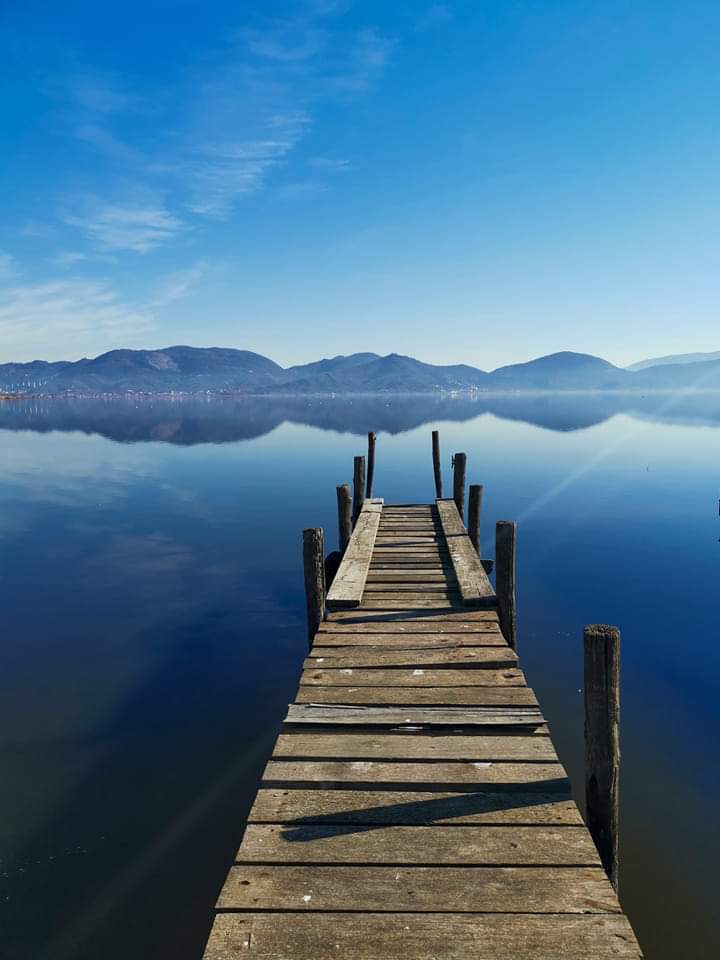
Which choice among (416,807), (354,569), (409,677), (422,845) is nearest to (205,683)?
(354,569)

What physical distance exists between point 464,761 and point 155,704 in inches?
291

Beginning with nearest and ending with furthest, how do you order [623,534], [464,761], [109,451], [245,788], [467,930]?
[467,930] < [464,761] < [245,788] < [623,534] < [109,451]

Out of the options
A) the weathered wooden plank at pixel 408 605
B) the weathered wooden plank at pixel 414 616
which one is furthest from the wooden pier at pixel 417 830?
the weathered wooden plank at pixel 408 605

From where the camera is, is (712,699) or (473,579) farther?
(712,699)

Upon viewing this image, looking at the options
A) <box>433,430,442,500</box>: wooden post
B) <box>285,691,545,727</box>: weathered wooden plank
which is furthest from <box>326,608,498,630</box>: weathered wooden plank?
<box>433,430,442,500</box>: wooden post

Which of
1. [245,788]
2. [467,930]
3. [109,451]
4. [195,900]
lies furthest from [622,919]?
[109,451]

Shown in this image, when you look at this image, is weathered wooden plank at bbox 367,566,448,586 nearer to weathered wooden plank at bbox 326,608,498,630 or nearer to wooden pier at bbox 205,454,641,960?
weathered wooden plank at bbox 326,608,498,630

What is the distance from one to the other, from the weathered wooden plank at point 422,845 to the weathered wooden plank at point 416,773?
0.48m

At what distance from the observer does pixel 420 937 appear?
3.61 meters

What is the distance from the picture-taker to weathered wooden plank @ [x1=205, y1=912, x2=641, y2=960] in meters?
3.50

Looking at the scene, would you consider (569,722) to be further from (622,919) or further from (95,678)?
(95,678)

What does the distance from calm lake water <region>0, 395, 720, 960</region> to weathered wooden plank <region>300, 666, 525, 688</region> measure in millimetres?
2631

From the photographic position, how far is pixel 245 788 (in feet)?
28.4

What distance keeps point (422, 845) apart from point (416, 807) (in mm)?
410
